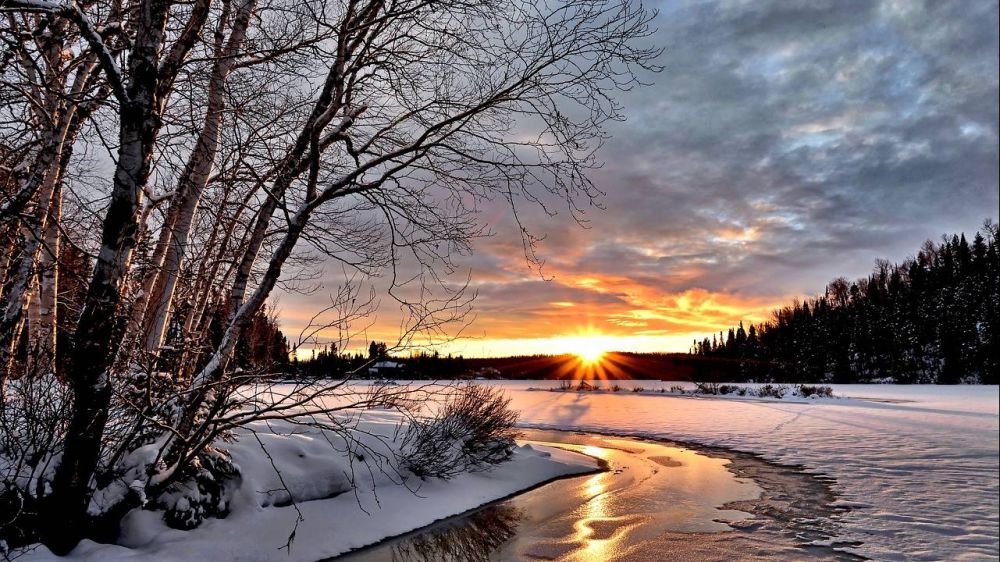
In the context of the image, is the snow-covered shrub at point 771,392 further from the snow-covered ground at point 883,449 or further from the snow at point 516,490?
the snow at point 516,490

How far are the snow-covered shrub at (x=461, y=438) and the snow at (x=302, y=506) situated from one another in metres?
0.29

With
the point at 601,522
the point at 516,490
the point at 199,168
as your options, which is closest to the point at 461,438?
the point at 516,490

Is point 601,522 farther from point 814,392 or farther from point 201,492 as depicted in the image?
point 814,392

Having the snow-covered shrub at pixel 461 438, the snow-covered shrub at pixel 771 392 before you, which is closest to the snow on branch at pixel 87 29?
the snow-covered shrub at pixel 461 438

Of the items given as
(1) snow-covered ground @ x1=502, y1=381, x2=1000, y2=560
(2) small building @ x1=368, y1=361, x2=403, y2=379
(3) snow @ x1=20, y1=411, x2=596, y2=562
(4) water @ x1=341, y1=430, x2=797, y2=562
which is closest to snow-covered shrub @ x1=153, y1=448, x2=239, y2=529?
(3) snow @ x1=20, y1=411, x2=596, y2=562

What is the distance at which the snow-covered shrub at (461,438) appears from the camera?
999cm

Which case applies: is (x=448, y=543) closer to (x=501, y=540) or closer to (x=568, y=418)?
(x=501, y=540)

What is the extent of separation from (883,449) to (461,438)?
10771 mm

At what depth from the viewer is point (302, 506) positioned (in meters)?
7.43

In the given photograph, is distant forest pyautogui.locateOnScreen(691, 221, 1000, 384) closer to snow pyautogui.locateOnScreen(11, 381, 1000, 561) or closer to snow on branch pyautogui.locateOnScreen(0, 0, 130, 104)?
snow pyautogui.locateOnScreen(11, 381, 1000, 561)

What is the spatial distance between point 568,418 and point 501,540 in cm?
1751

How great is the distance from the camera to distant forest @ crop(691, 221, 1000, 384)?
1860 inches

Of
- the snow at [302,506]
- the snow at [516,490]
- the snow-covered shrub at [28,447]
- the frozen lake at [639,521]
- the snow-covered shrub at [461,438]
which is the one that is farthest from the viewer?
the snow-covered shrub at [461,438]

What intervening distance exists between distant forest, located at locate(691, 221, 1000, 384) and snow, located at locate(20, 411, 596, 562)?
46067mm
